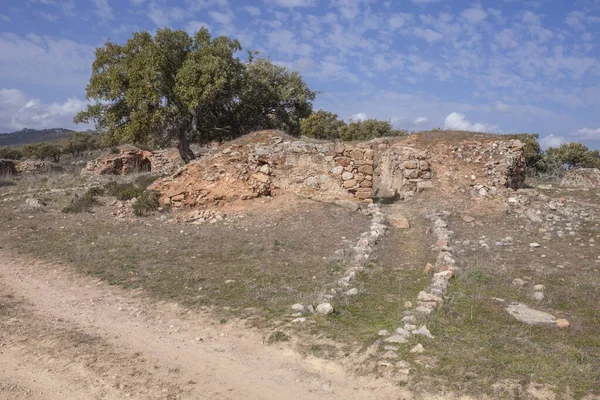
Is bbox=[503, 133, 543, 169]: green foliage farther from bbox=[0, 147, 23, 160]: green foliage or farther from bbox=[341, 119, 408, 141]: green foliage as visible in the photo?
bbox=[0, 147, 23, 160]: green foliage

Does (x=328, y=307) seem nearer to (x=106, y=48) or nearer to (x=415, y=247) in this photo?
(x=415, y=247)

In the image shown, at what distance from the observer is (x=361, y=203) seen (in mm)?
13547

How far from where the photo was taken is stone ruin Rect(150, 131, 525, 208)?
13.7 meters

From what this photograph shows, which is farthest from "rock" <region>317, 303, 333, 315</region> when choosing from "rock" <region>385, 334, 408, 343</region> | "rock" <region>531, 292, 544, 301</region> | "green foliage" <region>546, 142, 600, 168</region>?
"green foliage" <region>546, 142, 600, 168</region>

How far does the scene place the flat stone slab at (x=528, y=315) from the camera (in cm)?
545

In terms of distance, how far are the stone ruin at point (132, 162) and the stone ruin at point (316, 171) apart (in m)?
14.2

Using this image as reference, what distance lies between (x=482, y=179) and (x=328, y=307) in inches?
387

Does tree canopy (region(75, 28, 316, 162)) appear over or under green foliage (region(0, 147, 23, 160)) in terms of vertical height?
over

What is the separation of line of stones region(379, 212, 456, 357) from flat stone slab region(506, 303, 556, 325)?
2.89ft

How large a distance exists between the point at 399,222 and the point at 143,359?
786 centimetres

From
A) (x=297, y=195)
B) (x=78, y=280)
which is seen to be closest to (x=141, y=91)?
(x=297, y=195)

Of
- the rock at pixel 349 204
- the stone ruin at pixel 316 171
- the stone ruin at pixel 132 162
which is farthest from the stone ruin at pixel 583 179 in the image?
the stone ruin at pixel 132 162

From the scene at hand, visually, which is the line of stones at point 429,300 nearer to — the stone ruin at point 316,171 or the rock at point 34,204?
the stone ruin at point 316,171

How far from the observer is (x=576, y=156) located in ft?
96.9
